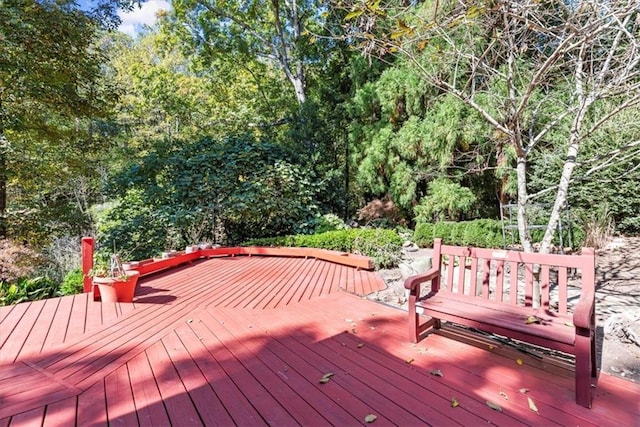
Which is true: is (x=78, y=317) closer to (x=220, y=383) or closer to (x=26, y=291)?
(x=26, y=291)

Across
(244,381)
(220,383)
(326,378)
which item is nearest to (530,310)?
(326,378)

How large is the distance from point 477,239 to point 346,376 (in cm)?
620

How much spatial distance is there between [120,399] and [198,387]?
0.40 metres

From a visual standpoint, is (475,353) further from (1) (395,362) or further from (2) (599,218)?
(2) (599,218)

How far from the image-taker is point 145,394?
73.3 inches

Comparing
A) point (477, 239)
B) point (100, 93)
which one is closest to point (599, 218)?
point (477, 239)

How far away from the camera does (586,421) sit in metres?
1.60

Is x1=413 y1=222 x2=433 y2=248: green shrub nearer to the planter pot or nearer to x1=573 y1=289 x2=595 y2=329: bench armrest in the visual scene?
x1=573 y1=289 x2=595 y2=329: bench armrest

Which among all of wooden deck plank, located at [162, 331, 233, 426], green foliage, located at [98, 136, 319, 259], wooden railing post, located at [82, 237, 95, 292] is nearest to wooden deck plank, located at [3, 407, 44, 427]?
wooden deck plank, located at [162, 331, 233, 426]

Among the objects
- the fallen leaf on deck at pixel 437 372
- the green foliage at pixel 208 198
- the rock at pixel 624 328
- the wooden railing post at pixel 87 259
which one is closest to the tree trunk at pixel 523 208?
the rock at pixel 624 328

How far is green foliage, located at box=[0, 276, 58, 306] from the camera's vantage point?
3611 millimetres

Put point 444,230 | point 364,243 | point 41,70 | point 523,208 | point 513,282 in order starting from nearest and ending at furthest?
1. point 513,282
2. point 523,208
3. point 41,70
4. point 364,243
5. point 444,230

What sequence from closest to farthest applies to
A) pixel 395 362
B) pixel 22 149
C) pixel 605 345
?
pixel 395 362 → pixel 605 345 → pixel 22 149

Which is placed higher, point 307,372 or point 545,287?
point 545,287
